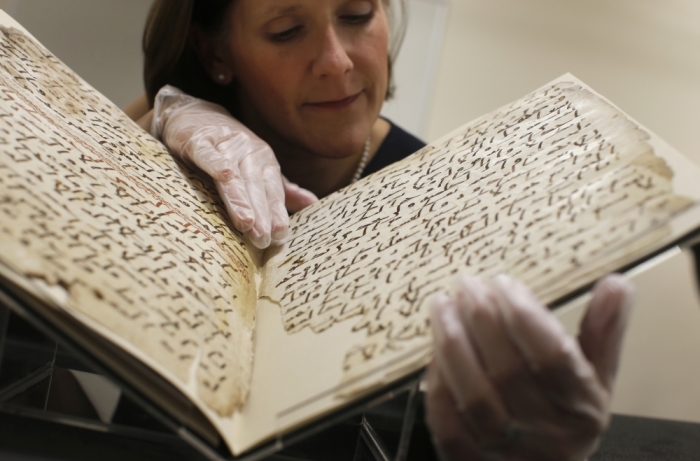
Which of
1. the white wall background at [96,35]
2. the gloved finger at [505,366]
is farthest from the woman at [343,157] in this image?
the white wall background at [96,35]

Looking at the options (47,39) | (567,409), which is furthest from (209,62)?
(567,409)

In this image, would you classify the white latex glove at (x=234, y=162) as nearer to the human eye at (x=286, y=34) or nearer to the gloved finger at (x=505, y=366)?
the human eye at (x=286, y=34)

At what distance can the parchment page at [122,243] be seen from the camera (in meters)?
0.31

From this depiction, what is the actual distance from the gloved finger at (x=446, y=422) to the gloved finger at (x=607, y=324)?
0.28 feet

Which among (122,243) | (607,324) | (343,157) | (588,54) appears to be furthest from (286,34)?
(588,54)

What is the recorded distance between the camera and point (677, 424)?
72cm

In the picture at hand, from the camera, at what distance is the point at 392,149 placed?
1.04 m

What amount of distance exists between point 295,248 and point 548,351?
0.31 m

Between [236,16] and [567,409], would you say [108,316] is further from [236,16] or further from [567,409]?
[236,16]

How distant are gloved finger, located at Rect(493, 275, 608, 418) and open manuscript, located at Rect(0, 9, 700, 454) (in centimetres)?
3

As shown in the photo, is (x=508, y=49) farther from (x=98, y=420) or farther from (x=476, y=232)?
(x=98, y=420)

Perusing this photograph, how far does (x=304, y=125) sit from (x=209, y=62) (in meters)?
0.23

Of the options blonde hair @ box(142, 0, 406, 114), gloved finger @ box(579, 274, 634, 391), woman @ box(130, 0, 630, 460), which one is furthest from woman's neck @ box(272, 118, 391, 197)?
gloved finger @ box(579, 274, 634, 391)

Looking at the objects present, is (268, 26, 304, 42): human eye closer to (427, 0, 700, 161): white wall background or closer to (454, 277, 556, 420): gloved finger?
(454, 277, 556, 420): gloved finger
